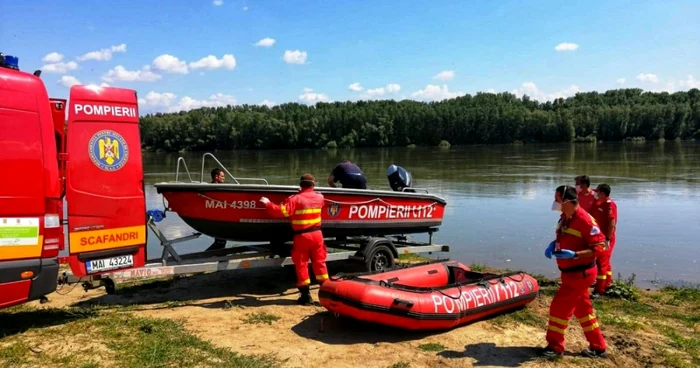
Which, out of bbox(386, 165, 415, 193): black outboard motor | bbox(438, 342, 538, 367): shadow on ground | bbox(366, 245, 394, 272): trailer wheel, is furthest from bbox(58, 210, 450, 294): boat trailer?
bbox(438, 342, 538, 367): shadow on ground

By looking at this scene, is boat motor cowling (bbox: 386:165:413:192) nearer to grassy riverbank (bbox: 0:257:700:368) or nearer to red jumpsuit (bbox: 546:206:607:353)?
grassy riverbank (bbox: 0:257:700:368)

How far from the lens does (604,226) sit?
754 cm

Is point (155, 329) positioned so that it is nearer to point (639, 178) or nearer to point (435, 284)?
point (435, 284)

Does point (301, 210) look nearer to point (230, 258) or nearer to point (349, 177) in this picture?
point (230, 258)

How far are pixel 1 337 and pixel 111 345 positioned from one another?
1.14m

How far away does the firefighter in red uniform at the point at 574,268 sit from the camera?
16.6 feet

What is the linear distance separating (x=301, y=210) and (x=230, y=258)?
1529 mm

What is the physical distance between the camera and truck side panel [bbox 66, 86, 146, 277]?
5.44 metres

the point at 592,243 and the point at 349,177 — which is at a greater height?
the point at 349,177

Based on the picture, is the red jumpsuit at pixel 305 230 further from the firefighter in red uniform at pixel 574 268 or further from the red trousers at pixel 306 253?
the firefighter in red uniform at pixel 574 268

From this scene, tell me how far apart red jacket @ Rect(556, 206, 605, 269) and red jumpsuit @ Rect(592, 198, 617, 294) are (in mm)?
2633

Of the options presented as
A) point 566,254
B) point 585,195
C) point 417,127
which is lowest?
point 566,254

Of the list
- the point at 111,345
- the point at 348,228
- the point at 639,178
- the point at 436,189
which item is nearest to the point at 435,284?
the point at 348,228

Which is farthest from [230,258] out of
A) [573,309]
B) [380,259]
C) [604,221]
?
[604,221]
